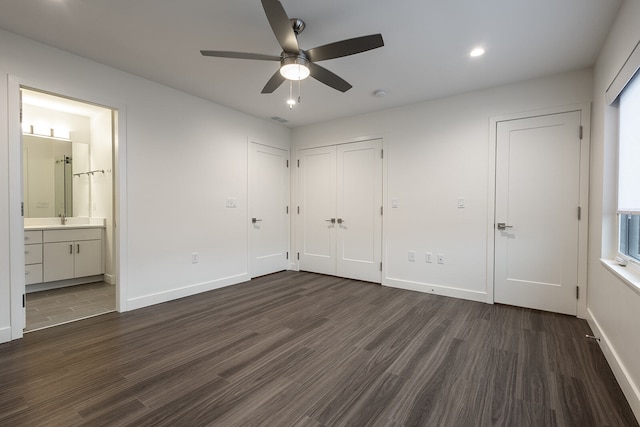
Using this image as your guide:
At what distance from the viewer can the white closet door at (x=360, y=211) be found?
4289 millimetres

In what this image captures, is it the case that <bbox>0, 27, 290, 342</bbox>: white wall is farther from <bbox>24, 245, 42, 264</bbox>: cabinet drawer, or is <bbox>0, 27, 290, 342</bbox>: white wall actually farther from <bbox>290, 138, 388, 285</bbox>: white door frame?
<bbox>24, 245, 42, 264</bbox>: cabinet drawer

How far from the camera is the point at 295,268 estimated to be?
518cm

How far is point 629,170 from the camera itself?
2041 mm

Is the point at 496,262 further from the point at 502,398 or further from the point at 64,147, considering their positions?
the point at 64,147

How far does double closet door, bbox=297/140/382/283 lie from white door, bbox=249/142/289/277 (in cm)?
30

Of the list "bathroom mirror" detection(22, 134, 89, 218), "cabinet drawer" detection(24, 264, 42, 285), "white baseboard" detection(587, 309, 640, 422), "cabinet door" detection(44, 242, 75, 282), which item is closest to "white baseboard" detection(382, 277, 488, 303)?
"white baseboard" detection(587, 309, 640, 422)

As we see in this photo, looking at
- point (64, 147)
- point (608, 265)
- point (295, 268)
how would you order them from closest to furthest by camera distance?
point (608, 265)
point (64, 147)
point (295, 268)

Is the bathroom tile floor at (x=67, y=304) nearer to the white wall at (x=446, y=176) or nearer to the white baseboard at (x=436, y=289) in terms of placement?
the white baseboard at (x=436, y=289)

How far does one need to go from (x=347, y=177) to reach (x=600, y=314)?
10.6 ft

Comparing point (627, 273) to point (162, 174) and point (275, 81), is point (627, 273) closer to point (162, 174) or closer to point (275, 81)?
point (275, 81)

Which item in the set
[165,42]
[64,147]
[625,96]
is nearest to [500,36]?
[625,96]

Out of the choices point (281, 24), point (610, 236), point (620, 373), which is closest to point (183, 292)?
point (281, 24)

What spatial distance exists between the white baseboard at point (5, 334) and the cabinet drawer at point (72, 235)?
1880 mm

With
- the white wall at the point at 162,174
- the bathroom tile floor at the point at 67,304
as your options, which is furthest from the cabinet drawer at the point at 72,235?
the white wall at the point at 162,174
